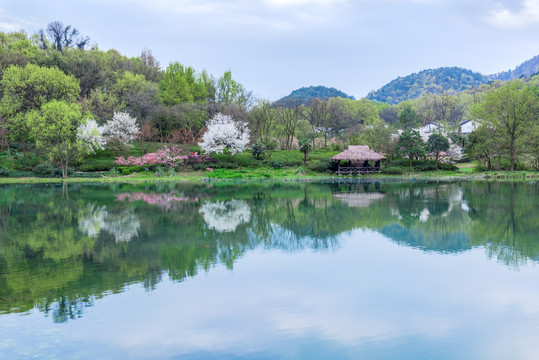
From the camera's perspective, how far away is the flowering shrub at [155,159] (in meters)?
44.5

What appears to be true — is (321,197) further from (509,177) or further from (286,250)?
(509,177)

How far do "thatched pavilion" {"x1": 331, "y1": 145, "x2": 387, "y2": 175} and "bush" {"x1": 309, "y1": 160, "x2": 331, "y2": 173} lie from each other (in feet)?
3.75

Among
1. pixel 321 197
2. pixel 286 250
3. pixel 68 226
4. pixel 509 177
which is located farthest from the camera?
pixel 509 177

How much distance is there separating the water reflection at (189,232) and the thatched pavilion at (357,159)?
60.6 ft

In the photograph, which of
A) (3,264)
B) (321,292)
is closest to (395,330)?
(321,292)

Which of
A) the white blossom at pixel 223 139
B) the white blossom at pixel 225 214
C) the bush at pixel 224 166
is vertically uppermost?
the white blossom at pixel 223 139

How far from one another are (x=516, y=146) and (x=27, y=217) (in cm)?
4569

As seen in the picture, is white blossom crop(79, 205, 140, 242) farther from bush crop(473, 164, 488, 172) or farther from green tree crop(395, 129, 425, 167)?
bush crop(473, 164, 488, 172)

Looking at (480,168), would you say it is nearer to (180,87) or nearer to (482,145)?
(482,145)

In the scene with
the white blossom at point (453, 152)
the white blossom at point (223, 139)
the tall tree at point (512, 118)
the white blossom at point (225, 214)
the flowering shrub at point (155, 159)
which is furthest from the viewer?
the white blossom at point (453, 152)

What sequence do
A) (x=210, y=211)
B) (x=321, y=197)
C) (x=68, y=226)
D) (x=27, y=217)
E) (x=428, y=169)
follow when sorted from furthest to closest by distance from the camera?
(x=428, y=169), (x=321, y=197), (x=210, y=211), (x=27, y=217), (x=68, y=226)

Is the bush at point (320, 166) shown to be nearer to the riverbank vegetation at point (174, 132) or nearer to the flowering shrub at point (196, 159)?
the riverbank vegetation at point (174, 132)

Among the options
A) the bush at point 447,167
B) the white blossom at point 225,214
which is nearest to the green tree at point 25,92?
the white blossom at point 225,214

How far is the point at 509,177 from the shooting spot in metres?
39.3
